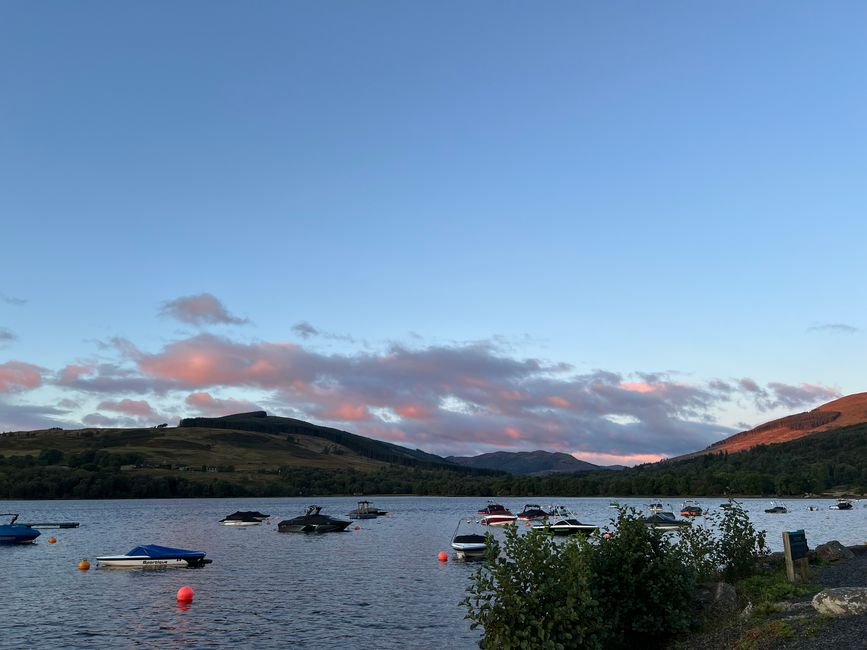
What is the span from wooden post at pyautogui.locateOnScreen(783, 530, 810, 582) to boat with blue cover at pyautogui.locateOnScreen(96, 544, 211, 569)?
49404 millimetres

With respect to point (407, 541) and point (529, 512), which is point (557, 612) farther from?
point (529, 512)

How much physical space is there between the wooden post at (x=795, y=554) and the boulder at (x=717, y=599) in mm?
5845

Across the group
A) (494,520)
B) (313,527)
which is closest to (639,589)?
(313,527)

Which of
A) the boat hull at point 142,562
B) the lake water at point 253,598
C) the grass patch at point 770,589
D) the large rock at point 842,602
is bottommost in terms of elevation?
the lake water at point 253,598

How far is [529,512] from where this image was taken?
462 ft

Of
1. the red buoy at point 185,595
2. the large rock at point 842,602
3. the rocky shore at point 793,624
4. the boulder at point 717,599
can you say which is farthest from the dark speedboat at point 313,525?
the large rock at point 842,602

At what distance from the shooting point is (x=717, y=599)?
23.8 metres

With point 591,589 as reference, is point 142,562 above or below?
below

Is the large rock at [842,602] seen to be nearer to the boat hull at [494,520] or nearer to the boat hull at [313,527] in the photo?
the boat hull at [313,527]

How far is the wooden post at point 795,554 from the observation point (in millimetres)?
29078

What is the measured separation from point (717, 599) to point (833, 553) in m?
19.7

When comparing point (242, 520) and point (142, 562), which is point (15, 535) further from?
point (242, 520)

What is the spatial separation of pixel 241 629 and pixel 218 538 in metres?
68.9

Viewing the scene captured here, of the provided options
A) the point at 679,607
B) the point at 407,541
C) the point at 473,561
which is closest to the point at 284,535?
the point at 407,541
